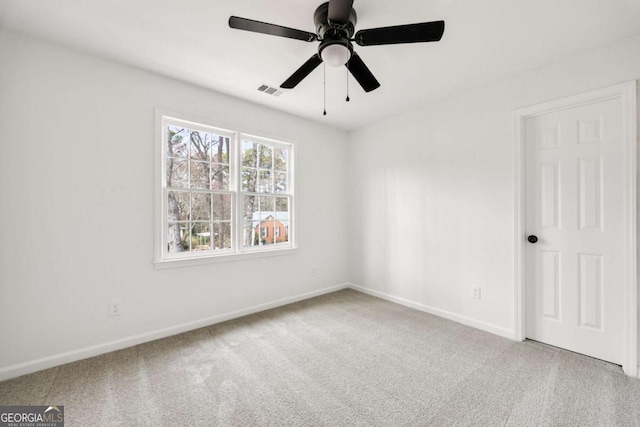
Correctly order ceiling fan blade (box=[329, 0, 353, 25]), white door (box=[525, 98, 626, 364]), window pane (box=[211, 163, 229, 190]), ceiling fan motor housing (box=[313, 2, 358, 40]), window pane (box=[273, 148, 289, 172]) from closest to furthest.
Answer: ceiling fan blade (box=[329, 0, 353, 25])
ceiling fan motor housing (box=[313, 2, 358, 40])
white door (box=[525, 98, 626, 364])
window pane (box=[211, 163, 229, 190])
window pane (box=[273, 148, 289, 172])

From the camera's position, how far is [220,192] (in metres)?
3.10

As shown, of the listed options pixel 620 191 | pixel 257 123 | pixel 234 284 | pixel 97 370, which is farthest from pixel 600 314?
pixel 97 370

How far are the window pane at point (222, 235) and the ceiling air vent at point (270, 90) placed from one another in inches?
61.6

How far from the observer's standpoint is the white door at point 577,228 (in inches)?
84.8

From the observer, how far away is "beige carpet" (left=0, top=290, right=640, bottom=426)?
1.63 m

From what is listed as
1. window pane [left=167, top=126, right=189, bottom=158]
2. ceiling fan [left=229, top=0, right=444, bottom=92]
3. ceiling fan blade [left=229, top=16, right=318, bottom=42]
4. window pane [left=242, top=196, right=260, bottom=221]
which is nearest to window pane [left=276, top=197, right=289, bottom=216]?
window pane [left=242, top=196, right=260, bottom=221]

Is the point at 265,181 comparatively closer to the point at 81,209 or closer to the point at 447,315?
the point at 81,209

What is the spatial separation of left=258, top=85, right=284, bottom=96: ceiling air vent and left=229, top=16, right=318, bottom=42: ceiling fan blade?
1261 mm

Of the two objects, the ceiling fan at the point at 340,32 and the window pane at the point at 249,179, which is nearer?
the ceiling fan at the point at 340,32

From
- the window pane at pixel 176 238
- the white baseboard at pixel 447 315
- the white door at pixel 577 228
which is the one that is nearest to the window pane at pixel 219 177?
the window pane at pixel 176 238

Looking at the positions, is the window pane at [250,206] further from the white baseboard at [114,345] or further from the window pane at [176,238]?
the white baseboard at [114,345]

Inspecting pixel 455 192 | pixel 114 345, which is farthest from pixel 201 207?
pixel 455 192

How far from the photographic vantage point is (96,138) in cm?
234

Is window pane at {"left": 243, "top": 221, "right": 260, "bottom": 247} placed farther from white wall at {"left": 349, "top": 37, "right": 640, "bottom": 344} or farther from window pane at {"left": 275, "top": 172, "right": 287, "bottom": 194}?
white wall at {"left": 349, "top": 37, "right": 640, "bottom": 344}
